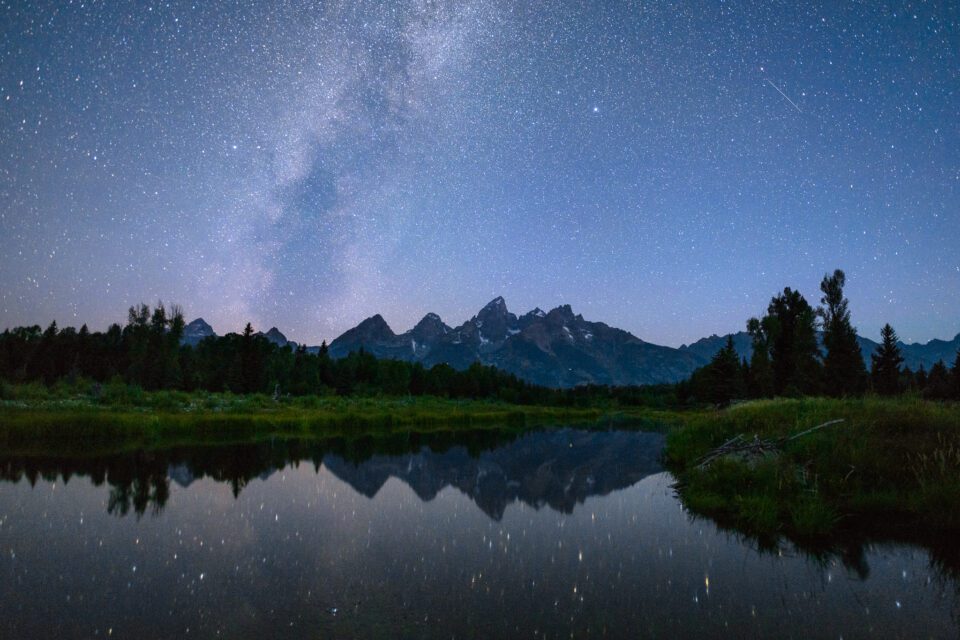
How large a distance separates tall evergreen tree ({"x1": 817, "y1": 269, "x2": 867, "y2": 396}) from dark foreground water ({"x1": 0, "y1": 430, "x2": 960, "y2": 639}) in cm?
5241

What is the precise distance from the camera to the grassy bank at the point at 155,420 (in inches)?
1142

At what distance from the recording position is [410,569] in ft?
34.0

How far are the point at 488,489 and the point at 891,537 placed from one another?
41.6 feet

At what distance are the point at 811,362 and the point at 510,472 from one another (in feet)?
175

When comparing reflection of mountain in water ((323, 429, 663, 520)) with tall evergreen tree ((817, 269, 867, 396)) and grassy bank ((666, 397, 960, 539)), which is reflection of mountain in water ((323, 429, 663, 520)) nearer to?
grassy bank ((666, 397, 960, 539))

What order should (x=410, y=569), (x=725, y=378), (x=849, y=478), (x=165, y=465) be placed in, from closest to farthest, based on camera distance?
(x=410, y=569), (x=849, y=478), (x=165, y=465), (x=725, y=378)

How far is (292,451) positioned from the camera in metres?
30.0

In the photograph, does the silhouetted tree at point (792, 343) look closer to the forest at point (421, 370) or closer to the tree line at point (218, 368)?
the forest at point (421, 370)

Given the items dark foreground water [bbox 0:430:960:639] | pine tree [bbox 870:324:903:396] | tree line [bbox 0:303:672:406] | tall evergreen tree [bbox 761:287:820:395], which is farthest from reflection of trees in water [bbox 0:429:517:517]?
pine tree [bbox 870:324:903:396]

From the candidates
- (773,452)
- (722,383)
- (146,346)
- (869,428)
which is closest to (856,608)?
(773,452)

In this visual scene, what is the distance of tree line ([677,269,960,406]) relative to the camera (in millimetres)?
59500

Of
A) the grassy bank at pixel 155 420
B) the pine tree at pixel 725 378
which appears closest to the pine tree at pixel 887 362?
the pine tree at pixel 725 378

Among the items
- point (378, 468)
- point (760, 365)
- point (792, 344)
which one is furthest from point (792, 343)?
point (378, 468)

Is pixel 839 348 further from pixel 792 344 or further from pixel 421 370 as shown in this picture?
pixel 421 370
